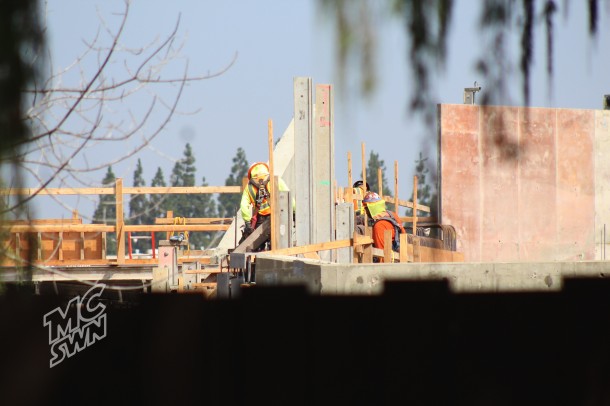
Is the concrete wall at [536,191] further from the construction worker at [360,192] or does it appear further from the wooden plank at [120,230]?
the wooden plank at [120,230]

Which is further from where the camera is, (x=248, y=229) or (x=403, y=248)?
(x=248, y=229)

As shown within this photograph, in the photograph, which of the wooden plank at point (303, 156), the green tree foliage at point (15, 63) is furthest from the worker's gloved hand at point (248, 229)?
the green tree foliage at point (15, 63)

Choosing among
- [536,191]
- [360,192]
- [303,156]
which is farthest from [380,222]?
[536,191]

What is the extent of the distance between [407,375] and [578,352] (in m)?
0.84

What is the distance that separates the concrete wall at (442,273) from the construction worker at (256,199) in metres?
3.27

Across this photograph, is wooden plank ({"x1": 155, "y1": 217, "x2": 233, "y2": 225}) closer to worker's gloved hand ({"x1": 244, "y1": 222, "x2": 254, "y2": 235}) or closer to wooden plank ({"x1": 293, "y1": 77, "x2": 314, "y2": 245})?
worker's gloved hand ({"x1": 244, "y1": 222, "x2": 254, "y2": 235})

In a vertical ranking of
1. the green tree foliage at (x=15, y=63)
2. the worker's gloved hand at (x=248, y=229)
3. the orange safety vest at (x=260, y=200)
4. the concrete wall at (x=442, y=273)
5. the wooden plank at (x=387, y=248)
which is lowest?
the concrete wall at (x=442, y=273)

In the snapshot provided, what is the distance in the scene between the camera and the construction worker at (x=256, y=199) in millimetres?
14961

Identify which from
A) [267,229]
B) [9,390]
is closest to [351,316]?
[9,390]

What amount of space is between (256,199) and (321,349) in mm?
10877

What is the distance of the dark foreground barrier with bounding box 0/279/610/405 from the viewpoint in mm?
4066

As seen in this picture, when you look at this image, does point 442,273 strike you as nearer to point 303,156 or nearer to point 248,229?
point 303,156

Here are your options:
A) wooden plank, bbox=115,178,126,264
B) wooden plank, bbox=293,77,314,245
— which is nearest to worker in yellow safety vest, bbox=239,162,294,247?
wooden plank, bbox=293,77,314,245

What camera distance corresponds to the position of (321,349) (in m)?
4.31
